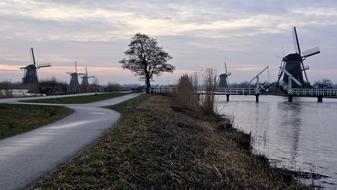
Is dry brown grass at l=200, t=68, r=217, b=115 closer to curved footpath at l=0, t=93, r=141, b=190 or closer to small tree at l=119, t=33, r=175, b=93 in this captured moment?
curved footpath at l=0, t=93, r=141, b=190

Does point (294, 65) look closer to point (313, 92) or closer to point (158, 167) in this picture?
point (313, 92)

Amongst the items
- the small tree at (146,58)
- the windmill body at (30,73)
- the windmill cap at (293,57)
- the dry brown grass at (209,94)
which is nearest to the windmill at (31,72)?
the windmill body at (30,73)

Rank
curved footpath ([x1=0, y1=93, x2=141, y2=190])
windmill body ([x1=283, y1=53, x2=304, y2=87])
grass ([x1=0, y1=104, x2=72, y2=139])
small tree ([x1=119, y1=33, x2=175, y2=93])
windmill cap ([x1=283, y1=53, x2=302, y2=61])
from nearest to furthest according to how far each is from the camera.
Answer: curved footpath ([x1=0, y1=93, x2=141, y2=190])
grass ([x1=0, y1=104, x2=72, y2=139])
small tree ([x1=119, y1=33, x2=175, y2=93])
windmill body ([x1=283, y1=53, x2=304, y2=87])
windmill cap ([x1=283, y1=53, x2=302, y2=61])

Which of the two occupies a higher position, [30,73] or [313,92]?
[30,73]

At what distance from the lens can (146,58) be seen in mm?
91438

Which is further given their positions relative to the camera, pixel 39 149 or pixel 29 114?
pixel 29 114

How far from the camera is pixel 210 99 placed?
36.8m

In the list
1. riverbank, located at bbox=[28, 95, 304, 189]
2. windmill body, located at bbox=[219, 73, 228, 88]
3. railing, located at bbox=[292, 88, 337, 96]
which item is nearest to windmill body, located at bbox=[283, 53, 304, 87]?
railing, located at bbox=[292, 88, 337, 96]

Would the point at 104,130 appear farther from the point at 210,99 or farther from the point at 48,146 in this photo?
the point at 210,99

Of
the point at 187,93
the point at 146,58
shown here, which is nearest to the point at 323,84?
the point at 146,58

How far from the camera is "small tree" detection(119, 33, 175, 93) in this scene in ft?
299

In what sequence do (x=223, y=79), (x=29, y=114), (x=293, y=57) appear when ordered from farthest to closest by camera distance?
(x=223, y=79)
(x=293, y=57)
(x=29, y=114)

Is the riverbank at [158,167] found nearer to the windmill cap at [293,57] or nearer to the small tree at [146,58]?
the small tree at [146,58]

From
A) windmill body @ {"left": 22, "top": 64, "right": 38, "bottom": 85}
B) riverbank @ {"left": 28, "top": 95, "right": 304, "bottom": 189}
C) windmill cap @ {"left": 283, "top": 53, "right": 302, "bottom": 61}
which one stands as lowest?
riverbank @ {"left": 28, "top": 95, "right": 304, "bottom": 189}
